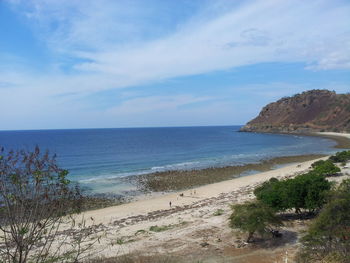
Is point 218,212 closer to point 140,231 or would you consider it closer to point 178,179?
point 140,231

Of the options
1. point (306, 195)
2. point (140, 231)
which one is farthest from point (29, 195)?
point (306, 195)

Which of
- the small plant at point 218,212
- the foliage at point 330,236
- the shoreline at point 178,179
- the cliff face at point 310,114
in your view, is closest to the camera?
the foliage at point 330,236

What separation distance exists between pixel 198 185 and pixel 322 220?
28.1 meters

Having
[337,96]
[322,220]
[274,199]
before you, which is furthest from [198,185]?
[337,96]

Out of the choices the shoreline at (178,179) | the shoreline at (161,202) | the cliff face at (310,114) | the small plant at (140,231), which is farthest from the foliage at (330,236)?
the cliff face at (310,114)

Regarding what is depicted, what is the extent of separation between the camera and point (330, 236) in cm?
1179

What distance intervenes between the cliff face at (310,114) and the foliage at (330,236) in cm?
14039

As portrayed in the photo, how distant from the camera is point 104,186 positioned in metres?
39.7

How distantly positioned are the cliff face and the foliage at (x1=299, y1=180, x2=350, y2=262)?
140 m

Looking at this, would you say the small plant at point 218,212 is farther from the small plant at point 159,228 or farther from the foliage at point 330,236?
the foliage at point 330,236

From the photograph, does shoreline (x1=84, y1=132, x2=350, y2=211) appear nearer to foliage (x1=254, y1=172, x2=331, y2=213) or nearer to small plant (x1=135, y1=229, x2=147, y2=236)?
small plant (x1=135, y1=229, x2=147, y2=236)

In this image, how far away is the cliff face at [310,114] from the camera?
154 m

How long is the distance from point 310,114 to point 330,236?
176348 millimetres

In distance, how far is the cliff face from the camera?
154 metres
